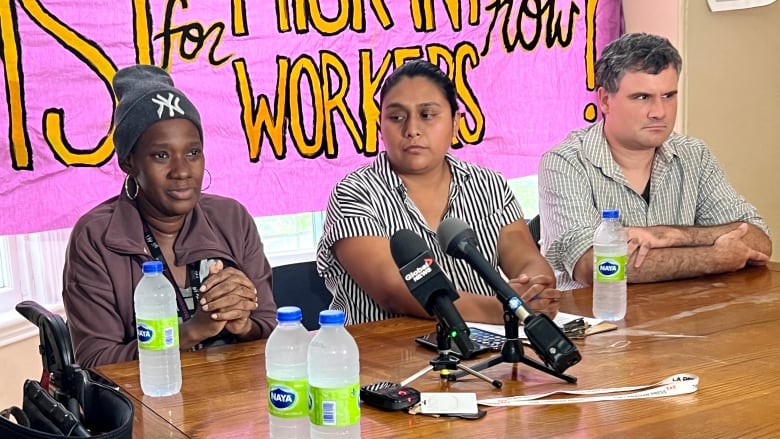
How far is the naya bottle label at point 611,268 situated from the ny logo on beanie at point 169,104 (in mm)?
1012

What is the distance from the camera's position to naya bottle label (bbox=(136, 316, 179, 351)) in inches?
61.2

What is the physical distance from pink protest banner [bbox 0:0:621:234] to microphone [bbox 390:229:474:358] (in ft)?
4.96

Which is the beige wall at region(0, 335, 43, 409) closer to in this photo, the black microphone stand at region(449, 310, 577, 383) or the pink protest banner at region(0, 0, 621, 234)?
the pink protest banner at region(0, 0, 621, 234)

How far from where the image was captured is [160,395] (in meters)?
1.58

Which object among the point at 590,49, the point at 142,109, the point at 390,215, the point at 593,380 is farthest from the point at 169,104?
the point at 590,49

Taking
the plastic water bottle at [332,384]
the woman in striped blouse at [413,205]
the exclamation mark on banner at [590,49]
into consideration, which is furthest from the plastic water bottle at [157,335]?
the exclamation mark on banner at [590,49]

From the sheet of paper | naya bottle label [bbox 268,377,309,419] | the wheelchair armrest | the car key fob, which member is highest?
the wheelchair armrest

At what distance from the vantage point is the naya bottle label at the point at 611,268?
6.54 feet

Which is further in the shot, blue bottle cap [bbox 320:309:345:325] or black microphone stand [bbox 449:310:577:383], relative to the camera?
black microphone stand [bbox 449:310:577:383]

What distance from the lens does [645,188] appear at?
277cm

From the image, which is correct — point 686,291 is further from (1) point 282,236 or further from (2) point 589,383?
(1) point 282,236

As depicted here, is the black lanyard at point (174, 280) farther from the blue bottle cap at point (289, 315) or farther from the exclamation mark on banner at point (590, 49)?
the exclamation mark on banner at point (590, 49)

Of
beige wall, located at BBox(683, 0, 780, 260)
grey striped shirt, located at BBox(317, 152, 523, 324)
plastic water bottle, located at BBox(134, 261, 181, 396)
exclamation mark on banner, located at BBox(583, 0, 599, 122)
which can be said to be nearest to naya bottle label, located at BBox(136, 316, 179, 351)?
plastic water bottle, located at BBox(134, 261, 181, 396)

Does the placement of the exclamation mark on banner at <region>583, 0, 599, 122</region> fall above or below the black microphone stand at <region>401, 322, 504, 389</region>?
above
